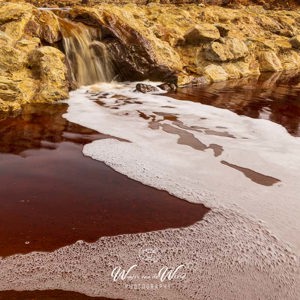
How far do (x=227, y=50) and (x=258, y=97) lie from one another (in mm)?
5682

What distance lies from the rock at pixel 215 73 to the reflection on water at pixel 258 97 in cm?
57

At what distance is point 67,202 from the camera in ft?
12.6

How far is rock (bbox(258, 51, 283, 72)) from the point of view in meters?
17.9

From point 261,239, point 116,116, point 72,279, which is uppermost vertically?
point 261,239

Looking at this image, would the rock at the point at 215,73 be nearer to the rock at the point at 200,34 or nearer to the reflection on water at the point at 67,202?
the rock at the point at 200,34

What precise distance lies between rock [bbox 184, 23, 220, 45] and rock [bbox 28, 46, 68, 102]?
290 inches

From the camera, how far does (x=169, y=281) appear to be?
8.81 feet

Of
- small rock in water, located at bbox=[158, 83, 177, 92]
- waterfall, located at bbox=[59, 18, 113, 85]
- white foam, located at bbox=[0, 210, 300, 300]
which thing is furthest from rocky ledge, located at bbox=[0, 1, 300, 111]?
white foam, located at bbox=[0, 210, 300, 300]

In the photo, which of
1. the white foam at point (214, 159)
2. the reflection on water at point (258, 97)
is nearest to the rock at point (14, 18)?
the white foam at point (214, 159)

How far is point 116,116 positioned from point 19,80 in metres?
3.00

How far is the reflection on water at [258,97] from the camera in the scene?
8055mm

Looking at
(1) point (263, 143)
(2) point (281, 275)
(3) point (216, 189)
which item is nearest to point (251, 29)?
(1) point (263, 143)

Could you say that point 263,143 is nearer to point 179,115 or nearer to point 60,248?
point 179,115

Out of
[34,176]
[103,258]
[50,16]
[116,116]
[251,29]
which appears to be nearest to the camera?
[103,258]
